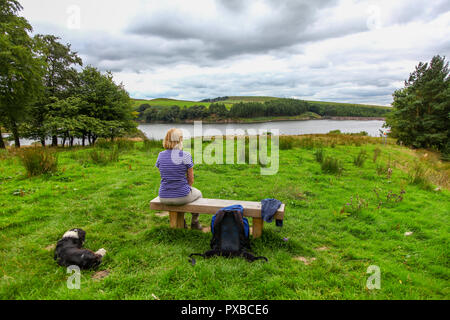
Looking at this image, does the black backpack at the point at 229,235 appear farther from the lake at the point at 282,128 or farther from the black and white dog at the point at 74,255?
the lake at the point at 282,128

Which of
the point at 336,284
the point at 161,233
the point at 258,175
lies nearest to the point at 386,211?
the point at 336,284

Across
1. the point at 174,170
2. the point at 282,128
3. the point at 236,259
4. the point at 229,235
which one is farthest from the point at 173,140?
the point at 282,128

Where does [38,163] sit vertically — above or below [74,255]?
above

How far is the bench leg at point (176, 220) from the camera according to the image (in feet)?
13.1

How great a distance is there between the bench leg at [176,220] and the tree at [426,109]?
2417 cm

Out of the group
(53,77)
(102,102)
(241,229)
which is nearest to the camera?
(241,229)

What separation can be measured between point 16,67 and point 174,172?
48.5 ft

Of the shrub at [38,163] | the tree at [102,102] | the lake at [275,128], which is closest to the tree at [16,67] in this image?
the tree at [102,102]

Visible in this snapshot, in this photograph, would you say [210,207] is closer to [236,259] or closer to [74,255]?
[236,259]

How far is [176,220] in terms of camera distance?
402 centimetres

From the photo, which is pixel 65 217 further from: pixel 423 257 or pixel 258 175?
pixel 423 257

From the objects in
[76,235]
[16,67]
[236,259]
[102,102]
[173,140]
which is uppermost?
[16,67]

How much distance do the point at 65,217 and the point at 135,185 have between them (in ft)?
7.58

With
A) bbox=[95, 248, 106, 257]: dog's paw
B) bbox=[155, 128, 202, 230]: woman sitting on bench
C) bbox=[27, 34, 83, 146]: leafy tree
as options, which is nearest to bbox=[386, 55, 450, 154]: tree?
bbox=[155, 128, 202, 230]: woman sitting on bench
